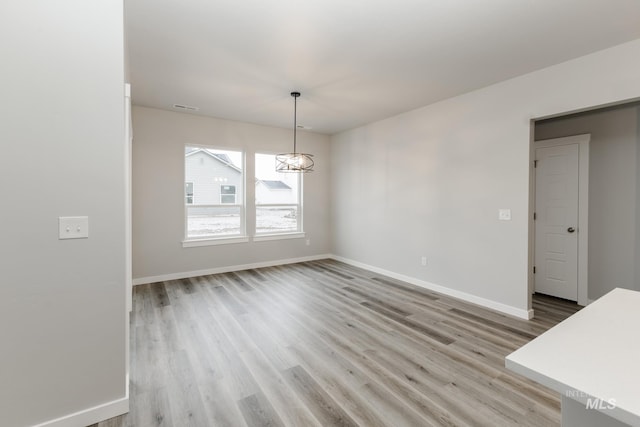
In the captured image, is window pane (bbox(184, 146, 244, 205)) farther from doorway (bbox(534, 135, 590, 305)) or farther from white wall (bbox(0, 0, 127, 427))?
doorway (bbox(534, 135, 590, 305))

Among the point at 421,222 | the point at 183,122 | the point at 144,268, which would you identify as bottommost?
the point at 144,268

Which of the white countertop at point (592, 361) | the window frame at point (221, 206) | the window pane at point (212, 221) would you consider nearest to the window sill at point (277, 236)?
the window frame at point (221, 206)

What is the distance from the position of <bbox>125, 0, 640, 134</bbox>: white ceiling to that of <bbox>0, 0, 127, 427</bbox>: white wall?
32.1 inches

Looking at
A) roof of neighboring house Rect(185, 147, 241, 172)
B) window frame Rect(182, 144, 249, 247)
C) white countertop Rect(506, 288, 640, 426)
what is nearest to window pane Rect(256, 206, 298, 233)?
window frame Rect(182, 144, 249, 247)

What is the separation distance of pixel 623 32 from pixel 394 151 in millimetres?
2826

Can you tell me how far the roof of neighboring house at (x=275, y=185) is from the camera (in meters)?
5.77

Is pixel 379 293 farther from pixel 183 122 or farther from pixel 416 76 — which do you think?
pixel 183 122

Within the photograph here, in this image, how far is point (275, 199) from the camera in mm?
5930

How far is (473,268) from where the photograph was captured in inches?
149

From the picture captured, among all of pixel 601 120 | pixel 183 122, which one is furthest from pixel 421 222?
pixel 183 122

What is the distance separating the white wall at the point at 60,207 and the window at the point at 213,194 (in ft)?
10.9

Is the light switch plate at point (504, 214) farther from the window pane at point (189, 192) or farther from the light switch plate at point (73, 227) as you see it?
the window pane at point (189, 192)

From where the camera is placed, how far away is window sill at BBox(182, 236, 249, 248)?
4.92 meters

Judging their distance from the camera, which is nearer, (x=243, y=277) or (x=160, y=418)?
(x=160, y=418)
